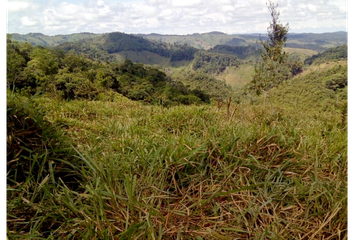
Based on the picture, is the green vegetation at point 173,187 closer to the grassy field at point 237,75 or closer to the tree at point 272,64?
the tree at point 272,64

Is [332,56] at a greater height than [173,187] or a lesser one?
greater

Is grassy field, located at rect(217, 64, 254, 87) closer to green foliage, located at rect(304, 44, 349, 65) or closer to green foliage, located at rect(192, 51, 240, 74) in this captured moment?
green foliage, located at rect(192, 51, 240, 74)

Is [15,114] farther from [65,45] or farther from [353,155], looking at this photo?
[65,45]

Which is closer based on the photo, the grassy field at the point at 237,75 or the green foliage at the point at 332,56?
the green foliage at the point at 332,56

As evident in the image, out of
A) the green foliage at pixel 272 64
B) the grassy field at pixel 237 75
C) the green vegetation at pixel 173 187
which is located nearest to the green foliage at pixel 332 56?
the grassy field at pixel 237 75

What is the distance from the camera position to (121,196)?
1.32 metres

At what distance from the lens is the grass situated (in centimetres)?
121

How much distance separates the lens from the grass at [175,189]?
3.97 feet

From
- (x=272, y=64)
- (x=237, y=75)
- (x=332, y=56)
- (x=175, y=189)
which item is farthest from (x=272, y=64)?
(x=237, y=75)

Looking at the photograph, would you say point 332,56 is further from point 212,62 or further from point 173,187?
point 173,187

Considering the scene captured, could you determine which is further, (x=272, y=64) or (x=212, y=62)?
(x=212, y=62)

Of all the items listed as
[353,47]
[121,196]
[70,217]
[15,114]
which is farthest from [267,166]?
[15,114]

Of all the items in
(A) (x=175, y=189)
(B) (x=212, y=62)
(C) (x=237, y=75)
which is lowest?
(C) (x=237, y=75)

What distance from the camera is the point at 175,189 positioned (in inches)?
60.4
